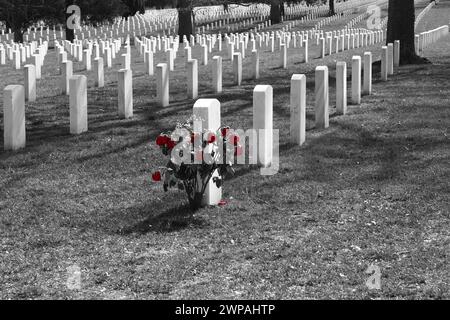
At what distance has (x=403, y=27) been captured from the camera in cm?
2330

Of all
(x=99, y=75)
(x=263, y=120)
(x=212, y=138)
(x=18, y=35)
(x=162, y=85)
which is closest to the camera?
(x=212, y=138)

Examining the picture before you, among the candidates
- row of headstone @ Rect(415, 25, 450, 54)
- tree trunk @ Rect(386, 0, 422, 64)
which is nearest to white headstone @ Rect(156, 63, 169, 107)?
tree trunk @ Rect(386, 0, 422, 64)

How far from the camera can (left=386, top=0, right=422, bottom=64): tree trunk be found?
76.5 ft

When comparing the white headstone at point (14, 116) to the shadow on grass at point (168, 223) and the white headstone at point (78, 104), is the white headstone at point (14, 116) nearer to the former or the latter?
the white headstone at point (78, 104)

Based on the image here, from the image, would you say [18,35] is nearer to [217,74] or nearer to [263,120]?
[217,74]

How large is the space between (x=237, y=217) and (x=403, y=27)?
53.5ft

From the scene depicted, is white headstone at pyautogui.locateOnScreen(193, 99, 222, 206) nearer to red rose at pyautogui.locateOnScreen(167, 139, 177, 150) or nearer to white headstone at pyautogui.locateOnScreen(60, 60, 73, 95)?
red rose at pyautogui.locateOnScreen(167, 139, 177, 150)

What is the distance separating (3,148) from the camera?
36.9ft

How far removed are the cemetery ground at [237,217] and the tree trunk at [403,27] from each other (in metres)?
9.77

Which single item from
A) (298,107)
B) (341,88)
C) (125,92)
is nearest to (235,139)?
(298,107)
